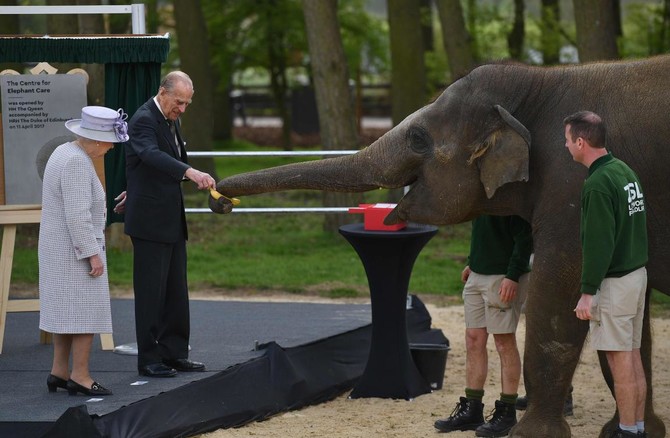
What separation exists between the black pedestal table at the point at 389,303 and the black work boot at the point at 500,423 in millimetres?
1247

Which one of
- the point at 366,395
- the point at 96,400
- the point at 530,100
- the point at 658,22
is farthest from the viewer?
the point at 658,22

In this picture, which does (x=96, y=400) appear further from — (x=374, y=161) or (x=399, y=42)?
(x=399, y=42)

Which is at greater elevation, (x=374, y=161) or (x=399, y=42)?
(x=399, y=42)

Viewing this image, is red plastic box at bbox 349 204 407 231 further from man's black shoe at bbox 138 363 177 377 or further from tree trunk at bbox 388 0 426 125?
tree trunk at bbox 388 0 426 125

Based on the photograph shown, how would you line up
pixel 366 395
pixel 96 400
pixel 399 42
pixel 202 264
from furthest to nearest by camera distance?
1. pixel 399 42
2. pixel 202 264
3. pixel 366 395
4. pixel 96 400

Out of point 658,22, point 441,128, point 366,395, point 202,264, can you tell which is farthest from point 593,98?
point 658,22

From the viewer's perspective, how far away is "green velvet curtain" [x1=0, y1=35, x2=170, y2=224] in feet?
30.5

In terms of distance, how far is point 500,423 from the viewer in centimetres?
795

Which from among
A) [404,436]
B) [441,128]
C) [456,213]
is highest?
[441,128]

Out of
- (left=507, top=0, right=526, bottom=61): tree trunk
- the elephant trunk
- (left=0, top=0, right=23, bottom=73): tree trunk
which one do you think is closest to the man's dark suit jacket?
the elephant trunk

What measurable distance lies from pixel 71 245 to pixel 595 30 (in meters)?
8.82

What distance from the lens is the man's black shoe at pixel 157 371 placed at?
8328 mm

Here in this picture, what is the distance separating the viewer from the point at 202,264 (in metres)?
15.6

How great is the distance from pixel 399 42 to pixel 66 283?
1138cm
